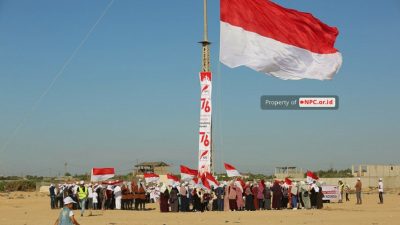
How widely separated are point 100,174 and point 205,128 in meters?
5.76

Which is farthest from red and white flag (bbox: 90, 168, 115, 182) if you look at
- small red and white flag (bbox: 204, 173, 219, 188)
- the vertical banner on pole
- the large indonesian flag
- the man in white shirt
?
the large indonesian flag

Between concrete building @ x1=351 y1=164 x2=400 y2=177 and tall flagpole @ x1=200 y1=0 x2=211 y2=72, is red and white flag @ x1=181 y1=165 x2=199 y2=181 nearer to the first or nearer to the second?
tall flagpole @ x1=200 y1=0 x2=211 y2=72

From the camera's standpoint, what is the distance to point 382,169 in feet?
240

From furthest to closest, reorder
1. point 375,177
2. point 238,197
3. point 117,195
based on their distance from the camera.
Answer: point 375,177
point 117,195
point 238,197

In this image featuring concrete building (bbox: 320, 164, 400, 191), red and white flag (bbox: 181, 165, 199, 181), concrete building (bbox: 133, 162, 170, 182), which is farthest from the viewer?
concrete building (bbox: 133, 162, 170, 182)

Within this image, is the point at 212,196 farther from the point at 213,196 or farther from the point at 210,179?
the point at 210,179

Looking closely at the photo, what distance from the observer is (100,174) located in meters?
29.3

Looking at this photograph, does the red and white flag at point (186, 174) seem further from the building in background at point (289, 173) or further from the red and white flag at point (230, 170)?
the building in background at point (289, 173)

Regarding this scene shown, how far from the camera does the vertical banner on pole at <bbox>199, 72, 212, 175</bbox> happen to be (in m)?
26.7

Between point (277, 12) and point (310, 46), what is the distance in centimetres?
128

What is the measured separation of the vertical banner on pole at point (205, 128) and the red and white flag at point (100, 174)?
4852 mm

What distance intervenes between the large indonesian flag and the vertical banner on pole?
31.6 ft

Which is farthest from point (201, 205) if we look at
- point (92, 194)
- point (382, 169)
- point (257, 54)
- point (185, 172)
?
point (382, 169)

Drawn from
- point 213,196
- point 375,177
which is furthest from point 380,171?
point 213,196
